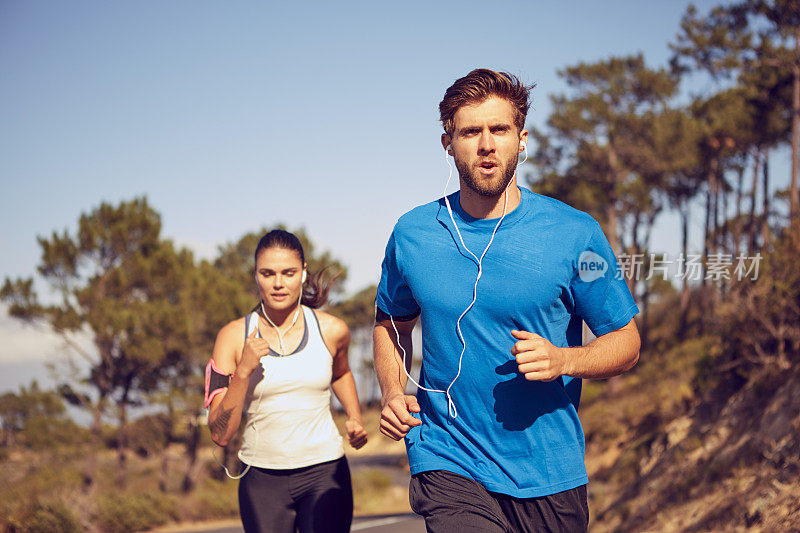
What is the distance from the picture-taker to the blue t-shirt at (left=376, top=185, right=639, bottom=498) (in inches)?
119

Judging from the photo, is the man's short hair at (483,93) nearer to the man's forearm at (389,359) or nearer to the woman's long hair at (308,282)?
the man's forearm at (389,359)

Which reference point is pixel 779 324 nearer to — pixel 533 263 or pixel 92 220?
pixel 533 263

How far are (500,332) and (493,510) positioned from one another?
70 centimetres

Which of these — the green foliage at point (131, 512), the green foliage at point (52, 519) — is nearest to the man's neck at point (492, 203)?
the green foliage at point (52, 519)

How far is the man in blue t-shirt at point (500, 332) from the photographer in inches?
118

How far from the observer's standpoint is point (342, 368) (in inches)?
201

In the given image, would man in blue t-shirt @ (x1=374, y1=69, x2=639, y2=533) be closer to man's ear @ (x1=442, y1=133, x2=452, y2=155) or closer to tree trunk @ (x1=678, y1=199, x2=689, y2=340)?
man's ear @ (x1=442, y1=133, x2=452, y2=155)

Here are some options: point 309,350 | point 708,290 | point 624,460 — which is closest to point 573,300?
point 309,350

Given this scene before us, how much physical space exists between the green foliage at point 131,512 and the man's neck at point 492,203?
20.4 meters

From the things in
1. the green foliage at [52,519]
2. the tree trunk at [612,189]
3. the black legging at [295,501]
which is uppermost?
the tree trunk at [612,189]

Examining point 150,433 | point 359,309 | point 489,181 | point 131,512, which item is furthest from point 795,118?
point 359,309

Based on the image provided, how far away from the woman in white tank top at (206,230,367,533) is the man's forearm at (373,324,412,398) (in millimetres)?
1048

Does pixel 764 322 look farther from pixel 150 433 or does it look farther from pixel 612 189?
pixel 150 433

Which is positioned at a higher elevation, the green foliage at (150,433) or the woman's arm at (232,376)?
the woman's arm at (232,376)
